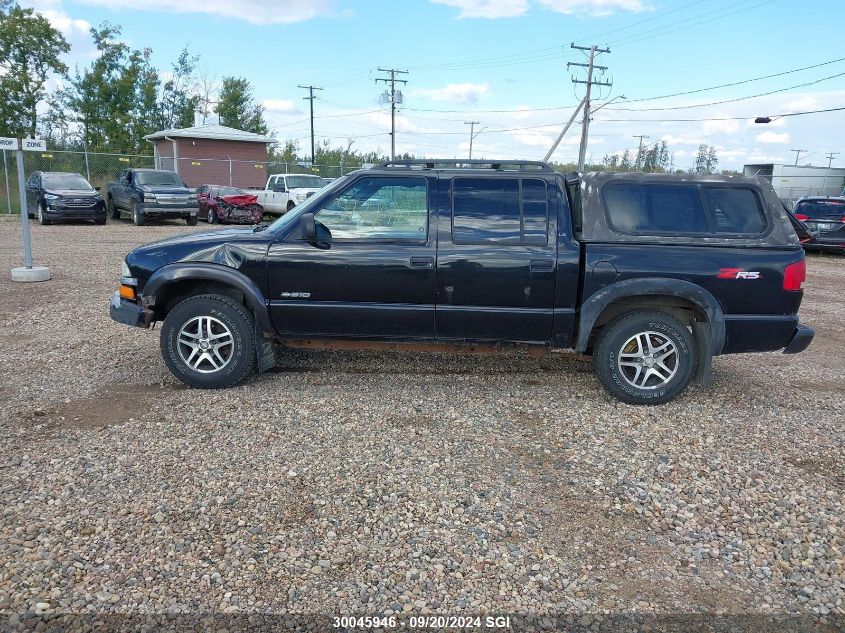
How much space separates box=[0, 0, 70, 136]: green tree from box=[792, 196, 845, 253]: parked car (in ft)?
134

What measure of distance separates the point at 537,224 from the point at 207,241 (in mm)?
2718

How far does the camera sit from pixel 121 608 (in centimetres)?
268

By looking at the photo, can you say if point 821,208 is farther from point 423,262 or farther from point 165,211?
point 165,211

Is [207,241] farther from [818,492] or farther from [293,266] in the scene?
[818,492]

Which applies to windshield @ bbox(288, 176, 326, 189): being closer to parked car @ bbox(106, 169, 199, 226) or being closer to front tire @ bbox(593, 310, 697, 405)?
parked car @ bbox(106, 169, 199, 226)

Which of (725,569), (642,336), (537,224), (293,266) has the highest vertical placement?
(537,224)

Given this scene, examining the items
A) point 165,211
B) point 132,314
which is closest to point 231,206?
point 165,211

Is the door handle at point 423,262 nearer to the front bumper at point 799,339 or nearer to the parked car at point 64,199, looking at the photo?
the front bumper at point 799,339

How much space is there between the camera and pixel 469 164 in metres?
5.35

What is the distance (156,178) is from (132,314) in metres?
18.2

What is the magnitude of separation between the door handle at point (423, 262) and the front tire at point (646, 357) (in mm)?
1557

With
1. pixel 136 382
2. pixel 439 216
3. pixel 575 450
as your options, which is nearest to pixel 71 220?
pixel 136 382

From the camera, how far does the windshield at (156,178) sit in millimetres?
21422

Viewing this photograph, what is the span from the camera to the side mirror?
4953 mm
